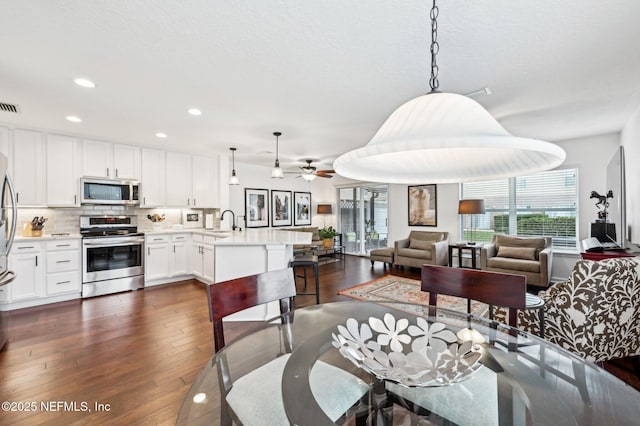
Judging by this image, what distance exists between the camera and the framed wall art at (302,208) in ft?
24.7

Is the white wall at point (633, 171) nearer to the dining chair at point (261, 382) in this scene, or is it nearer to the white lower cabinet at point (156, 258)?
the dining chair at point (261, 382)

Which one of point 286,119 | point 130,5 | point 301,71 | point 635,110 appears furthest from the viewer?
point 286,119

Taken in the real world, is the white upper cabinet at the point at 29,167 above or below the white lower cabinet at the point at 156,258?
above

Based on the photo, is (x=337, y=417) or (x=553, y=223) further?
(x=553, y=223)

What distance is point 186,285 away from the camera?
466 centimetres

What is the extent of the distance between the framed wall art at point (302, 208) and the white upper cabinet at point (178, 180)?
291cm

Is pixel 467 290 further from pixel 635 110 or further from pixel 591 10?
pixel 635 110

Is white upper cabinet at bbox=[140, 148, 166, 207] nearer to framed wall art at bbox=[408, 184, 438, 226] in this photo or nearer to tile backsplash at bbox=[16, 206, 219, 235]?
tile backsplash at bbox=[16, 206, 219, 235]

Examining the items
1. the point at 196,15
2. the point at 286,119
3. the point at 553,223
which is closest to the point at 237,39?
the point at 196,15

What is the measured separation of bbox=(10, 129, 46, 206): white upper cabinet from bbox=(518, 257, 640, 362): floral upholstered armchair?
6.00 m

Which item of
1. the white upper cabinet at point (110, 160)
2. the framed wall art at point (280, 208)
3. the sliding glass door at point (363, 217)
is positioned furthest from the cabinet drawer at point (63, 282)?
the sliding glass door at point (363, 217)

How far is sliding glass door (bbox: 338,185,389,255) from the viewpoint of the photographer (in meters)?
7.35

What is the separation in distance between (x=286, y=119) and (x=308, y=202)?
4530mm

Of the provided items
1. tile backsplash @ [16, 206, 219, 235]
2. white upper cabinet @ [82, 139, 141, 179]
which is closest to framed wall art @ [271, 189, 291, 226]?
tile backsplash @ [16, 206, 219, 235]
